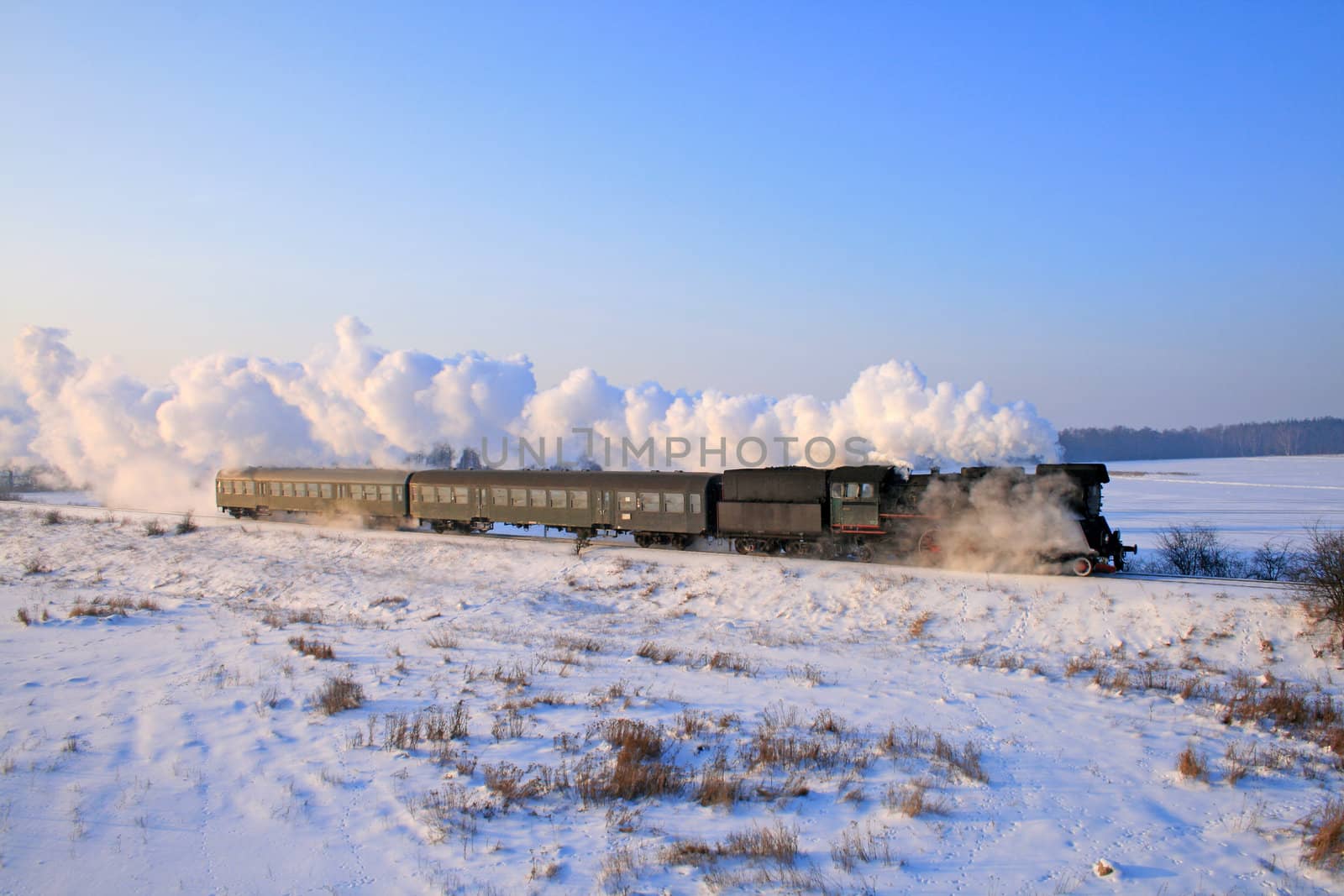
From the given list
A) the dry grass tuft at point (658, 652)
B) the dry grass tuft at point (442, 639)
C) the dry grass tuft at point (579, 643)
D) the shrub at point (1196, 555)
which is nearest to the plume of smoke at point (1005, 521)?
the shrub at point (1196, 555)

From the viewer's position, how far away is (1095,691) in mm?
14586

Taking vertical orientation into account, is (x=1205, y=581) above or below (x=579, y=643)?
above

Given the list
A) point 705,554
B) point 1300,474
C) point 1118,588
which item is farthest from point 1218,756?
point 1300,474

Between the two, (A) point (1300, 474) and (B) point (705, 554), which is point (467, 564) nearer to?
(B) point (705, 554)

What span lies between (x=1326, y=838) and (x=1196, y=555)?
24.7 m

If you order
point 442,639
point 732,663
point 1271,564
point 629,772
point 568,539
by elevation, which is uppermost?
point 568,539

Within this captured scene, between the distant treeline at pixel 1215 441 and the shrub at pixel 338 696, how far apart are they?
134 meters

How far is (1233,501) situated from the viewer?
56531 millimetres

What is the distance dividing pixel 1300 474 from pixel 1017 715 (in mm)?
95359

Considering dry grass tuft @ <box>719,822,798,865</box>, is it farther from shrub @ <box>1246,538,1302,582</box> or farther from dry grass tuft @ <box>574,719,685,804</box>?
shrub @ <box>1246,538,1302,582</box>

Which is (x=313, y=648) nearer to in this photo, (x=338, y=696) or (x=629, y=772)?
(x=338, y=696)

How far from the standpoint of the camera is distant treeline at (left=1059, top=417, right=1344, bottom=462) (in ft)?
A: 454

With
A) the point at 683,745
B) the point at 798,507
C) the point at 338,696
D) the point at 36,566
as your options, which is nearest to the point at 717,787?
the point at 683,745

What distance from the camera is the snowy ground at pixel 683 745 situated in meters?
7.42
